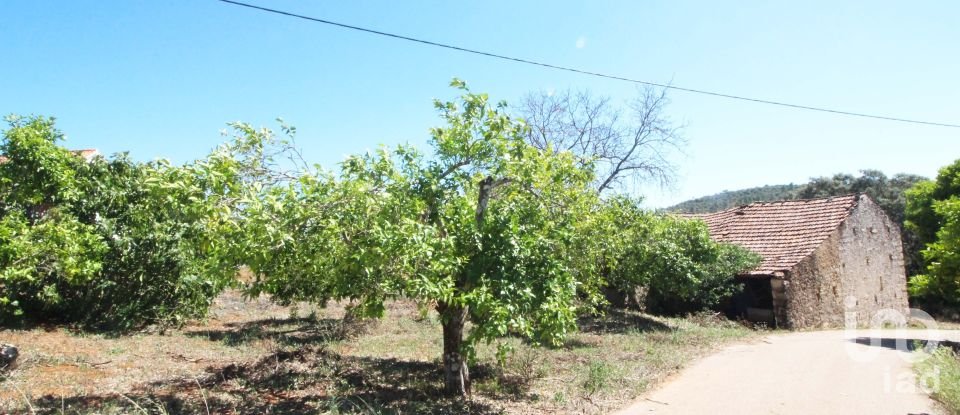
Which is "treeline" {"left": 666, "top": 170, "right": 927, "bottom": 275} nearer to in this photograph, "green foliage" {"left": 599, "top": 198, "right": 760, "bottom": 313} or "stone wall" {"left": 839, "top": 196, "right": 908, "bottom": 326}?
"stone wall" {"left": 839, "top": 196, "right": 908, "bottom": 326}

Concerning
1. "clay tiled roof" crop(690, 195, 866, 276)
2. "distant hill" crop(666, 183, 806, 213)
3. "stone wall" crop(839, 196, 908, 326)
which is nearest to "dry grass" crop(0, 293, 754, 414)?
"clay tiled roof" crop(690, 195, 866, 276)

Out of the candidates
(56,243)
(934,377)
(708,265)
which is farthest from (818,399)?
(56,243)

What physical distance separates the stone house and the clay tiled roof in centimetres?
2

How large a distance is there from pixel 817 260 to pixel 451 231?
16.1 m

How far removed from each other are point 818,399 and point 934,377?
1.95 metres

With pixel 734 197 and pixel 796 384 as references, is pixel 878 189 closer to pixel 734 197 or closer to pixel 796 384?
pixel 734 197

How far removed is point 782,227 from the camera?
792 inches

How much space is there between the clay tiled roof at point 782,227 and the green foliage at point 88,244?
16729 mm

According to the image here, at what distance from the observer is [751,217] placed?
2197cm

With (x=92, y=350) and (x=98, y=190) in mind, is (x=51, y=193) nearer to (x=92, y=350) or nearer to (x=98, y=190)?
(x=98, y=190)

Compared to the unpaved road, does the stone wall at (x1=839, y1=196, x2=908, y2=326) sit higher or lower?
higher

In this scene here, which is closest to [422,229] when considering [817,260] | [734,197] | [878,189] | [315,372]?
[315,372]

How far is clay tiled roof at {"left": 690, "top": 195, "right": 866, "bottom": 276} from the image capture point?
1819 centimetres

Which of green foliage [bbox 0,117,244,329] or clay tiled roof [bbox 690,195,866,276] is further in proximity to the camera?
clay tiled roof [bbox 690,195,866,276]
